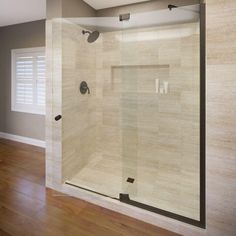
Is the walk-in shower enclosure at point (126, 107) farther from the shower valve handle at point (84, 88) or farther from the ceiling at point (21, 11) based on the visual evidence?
the ceiling at point (21, 11)

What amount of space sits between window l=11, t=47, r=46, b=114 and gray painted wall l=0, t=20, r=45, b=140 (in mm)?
117

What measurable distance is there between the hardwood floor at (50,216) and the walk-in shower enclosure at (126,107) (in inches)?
6.7

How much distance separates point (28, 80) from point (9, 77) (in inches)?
22.1

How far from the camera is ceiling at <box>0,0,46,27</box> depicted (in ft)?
8.89

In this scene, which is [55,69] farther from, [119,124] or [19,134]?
[19,134]

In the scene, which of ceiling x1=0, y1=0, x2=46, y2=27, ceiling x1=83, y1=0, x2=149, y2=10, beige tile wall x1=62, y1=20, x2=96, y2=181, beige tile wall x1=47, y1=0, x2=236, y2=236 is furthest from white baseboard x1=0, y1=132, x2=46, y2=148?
beige tile wall x1=47, y1=0, x2=236, y2=236

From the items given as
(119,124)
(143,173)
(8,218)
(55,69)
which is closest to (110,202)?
(143,173)

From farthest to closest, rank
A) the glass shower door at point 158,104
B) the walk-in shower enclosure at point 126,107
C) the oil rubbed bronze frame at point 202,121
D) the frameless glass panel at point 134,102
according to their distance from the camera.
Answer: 1. the glass shower door at point 158,104
2. the frameless glass panel at point 134,102
3. the walk-in shower enclosure at point 126,107
4. the oil rubbed bronze frame at point 202,121

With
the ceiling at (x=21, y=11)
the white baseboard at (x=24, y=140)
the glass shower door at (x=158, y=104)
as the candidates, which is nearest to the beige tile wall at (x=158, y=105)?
the glass shower door at (x=158, y=104)

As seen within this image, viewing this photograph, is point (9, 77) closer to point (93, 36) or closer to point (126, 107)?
point (93, 36)

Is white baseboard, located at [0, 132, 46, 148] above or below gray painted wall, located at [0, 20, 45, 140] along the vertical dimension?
below

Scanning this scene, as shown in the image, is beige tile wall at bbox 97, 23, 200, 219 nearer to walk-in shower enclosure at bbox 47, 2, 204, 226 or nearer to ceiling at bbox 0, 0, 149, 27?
walk-in shower enclosure at bbox 47, 2, 204, 226

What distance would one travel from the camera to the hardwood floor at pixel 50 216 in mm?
1635

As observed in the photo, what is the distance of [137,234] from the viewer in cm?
162
